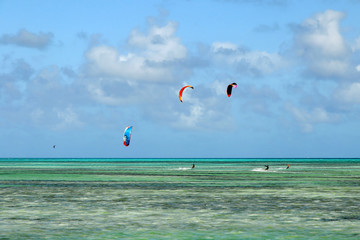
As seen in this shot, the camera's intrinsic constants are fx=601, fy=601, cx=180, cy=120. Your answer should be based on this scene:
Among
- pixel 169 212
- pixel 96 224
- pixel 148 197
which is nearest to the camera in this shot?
pixel 96 224

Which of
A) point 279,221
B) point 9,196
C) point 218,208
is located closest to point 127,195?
point 9,196

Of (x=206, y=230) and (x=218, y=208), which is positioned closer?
(x=206, y=230)

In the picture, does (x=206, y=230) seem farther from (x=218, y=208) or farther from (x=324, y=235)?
(x=218, y=208)

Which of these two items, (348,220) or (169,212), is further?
(169,212)

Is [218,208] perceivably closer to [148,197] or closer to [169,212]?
[169,212]

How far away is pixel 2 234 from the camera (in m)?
18.1

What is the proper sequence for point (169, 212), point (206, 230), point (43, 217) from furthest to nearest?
point (169, 212), point (43, 217), point (206, 230)

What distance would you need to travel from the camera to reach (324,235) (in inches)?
718

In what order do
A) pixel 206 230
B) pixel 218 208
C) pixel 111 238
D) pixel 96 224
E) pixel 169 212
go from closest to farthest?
pixel 111 238, pixel 206 230, pixel 96 224, pixel 169 212, pixel 218 208

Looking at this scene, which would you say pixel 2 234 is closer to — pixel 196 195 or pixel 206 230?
pixel 206 230

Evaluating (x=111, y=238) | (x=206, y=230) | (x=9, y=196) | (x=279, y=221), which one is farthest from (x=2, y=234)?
(x=9, y=196)

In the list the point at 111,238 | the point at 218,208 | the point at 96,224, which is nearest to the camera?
the point at 111,238

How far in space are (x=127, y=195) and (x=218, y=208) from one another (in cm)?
835

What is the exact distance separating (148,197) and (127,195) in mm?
1862
